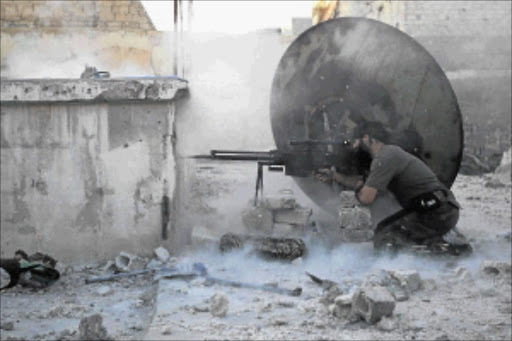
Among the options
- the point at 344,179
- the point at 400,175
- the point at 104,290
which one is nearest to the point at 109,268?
the point at 104,290

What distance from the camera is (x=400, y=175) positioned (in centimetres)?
538

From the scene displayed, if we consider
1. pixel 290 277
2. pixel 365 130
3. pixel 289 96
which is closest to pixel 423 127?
pixel 365 130

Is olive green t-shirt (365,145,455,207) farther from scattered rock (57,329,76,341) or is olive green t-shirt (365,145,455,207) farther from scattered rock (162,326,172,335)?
scattered rock (57,329,76,341)

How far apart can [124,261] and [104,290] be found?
0.57m

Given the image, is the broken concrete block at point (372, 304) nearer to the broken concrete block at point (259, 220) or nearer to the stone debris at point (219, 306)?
the stone debris at point (219, 306)

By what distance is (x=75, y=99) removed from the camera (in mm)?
5043

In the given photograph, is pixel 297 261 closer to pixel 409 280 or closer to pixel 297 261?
pixel 297 261

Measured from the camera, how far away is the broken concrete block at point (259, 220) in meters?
5.52

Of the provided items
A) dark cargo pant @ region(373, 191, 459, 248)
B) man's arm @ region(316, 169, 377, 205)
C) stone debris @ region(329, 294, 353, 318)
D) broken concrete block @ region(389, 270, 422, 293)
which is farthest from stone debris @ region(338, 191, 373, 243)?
stone debris @ region(329, 294, 353, 318)

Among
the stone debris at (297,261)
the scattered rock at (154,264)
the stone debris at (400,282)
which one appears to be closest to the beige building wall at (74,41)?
the scattered rock at (154,264)

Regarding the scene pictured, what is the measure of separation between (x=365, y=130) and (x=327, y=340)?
2537mm

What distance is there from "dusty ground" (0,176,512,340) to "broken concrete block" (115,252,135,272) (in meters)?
0.14

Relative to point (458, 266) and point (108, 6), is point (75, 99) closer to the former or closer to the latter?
point (458, 266)

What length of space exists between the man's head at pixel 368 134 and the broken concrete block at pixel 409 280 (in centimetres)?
144
